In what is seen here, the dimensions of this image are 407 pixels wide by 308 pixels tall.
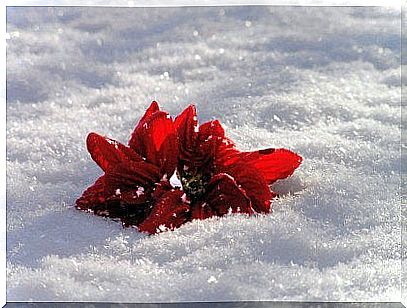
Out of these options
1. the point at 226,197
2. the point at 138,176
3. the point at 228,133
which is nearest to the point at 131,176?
the point at 138,176

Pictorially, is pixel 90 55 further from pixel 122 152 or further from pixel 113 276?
pixel 113 276

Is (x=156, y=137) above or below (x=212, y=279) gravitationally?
above

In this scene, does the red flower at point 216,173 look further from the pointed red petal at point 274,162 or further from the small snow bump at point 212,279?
the small snow bump at point 212,279

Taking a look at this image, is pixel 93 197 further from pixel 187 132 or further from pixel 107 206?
pixel 187 132

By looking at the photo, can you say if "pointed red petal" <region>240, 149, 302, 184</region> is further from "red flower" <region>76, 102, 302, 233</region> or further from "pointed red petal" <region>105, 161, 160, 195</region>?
"pointed red petal" <region>105, 161, 160, 195</region>

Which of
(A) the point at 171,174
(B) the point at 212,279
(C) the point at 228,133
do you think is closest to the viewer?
(B) the point at 212,279

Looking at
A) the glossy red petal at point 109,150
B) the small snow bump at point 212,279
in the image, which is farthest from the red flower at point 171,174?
the small snow bump at point 212,279

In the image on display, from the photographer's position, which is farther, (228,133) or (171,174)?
(228,133)
